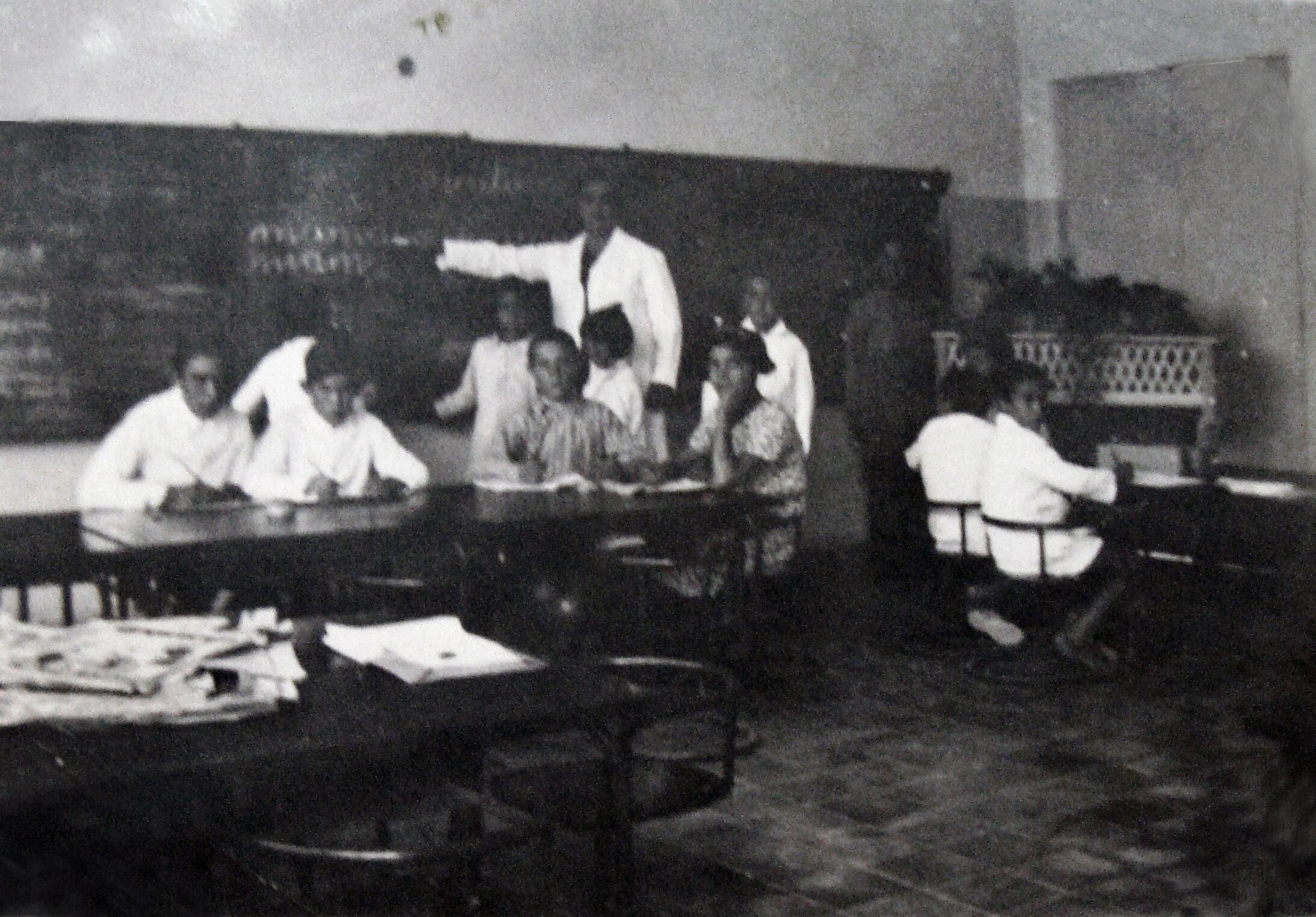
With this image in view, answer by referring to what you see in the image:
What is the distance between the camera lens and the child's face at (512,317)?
5914 millimetres

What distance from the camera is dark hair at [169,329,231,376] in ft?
17.9

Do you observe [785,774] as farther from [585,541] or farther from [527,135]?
[527,135]

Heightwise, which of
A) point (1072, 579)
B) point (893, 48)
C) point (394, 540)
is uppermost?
point (893, 48)

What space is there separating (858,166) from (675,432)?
1.62 meters

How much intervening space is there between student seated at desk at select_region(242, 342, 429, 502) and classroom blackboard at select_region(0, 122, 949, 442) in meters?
0.56

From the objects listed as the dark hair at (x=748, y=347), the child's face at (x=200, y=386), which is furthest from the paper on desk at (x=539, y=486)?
the child's face at (x=200, y=386)

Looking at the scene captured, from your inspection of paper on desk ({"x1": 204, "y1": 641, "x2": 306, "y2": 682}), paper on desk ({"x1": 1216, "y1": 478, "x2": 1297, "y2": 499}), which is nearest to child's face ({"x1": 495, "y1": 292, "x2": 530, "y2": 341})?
paper on desk ({"x1": 1216, "y1": 478, "x2": 1297, "y2": 499})

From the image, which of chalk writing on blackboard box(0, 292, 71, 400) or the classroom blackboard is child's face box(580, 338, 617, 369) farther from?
chalk writing on blackboard box(0, 292, 71, 400)

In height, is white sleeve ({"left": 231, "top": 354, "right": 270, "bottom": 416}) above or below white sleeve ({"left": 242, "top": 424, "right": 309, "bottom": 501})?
above

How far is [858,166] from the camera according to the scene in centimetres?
718

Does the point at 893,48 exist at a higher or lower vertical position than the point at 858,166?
higher

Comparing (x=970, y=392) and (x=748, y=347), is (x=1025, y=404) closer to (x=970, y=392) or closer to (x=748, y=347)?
(x=970, y=392)

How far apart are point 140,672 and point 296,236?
3.89 metres

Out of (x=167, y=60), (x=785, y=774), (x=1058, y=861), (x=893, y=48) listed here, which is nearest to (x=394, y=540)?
(x=785, y=774)
